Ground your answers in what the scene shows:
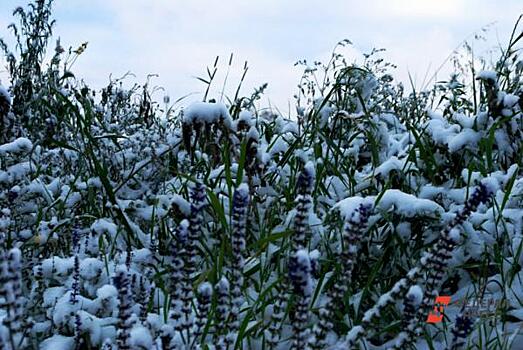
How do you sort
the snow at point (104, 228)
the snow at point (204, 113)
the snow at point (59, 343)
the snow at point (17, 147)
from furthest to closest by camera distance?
1. the snow at point (17, 147)
2. the snow at point (104, 228)
3. the snow at point (204, 113)
4. the snow at point (59, 343)

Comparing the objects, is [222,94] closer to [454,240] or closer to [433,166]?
[433,166]

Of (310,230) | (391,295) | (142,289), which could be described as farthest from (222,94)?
(391,295)

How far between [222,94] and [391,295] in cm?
223

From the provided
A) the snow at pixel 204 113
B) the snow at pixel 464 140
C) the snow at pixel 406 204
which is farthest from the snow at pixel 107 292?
the snow at pixel 464 140

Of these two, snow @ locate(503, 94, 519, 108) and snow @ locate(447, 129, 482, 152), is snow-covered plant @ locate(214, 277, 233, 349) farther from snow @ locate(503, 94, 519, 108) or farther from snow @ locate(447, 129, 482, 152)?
snow @ locate(503, 94, 519, 108)

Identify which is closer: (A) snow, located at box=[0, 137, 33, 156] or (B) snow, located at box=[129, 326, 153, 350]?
(B) snow, located at box=[129, 326, 153, 350]

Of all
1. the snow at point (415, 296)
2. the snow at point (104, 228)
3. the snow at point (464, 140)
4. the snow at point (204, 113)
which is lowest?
the snow at point (104, 228)

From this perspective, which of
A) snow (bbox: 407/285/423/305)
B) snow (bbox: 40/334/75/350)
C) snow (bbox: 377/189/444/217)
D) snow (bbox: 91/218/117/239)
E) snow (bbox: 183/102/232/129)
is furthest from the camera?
snow (bbox: 91/218/117/239)

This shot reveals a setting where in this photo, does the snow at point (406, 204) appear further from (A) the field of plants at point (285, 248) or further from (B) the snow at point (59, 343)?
(B) the snow at point (59, 343)

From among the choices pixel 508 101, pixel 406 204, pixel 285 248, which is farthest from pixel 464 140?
pixel 285 248

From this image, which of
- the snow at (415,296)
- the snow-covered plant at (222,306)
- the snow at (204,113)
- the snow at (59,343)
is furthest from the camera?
the snow at (204,113)

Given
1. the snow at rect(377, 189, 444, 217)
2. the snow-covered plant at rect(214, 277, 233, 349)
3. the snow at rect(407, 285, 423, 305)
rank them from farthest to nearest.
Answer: the snow at rect(377, 189, 444, 217)
the snow-covered plant at rect(214, 277, 233, 349)
the snow at rect(407, 285, 423, 305)

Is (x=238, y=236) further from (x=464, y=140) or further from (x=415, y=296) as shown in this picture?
(x=464, y=140)

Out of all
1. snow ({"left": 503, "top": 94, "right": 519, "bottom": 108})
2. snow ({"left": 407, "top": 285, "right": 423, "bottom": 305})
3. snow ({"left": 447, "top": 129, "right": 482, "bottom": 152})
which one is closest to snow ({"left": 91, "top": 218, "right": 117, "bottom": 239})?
snow ({"left": 447, "top": 129, "right": 482, "bottom": 152})
